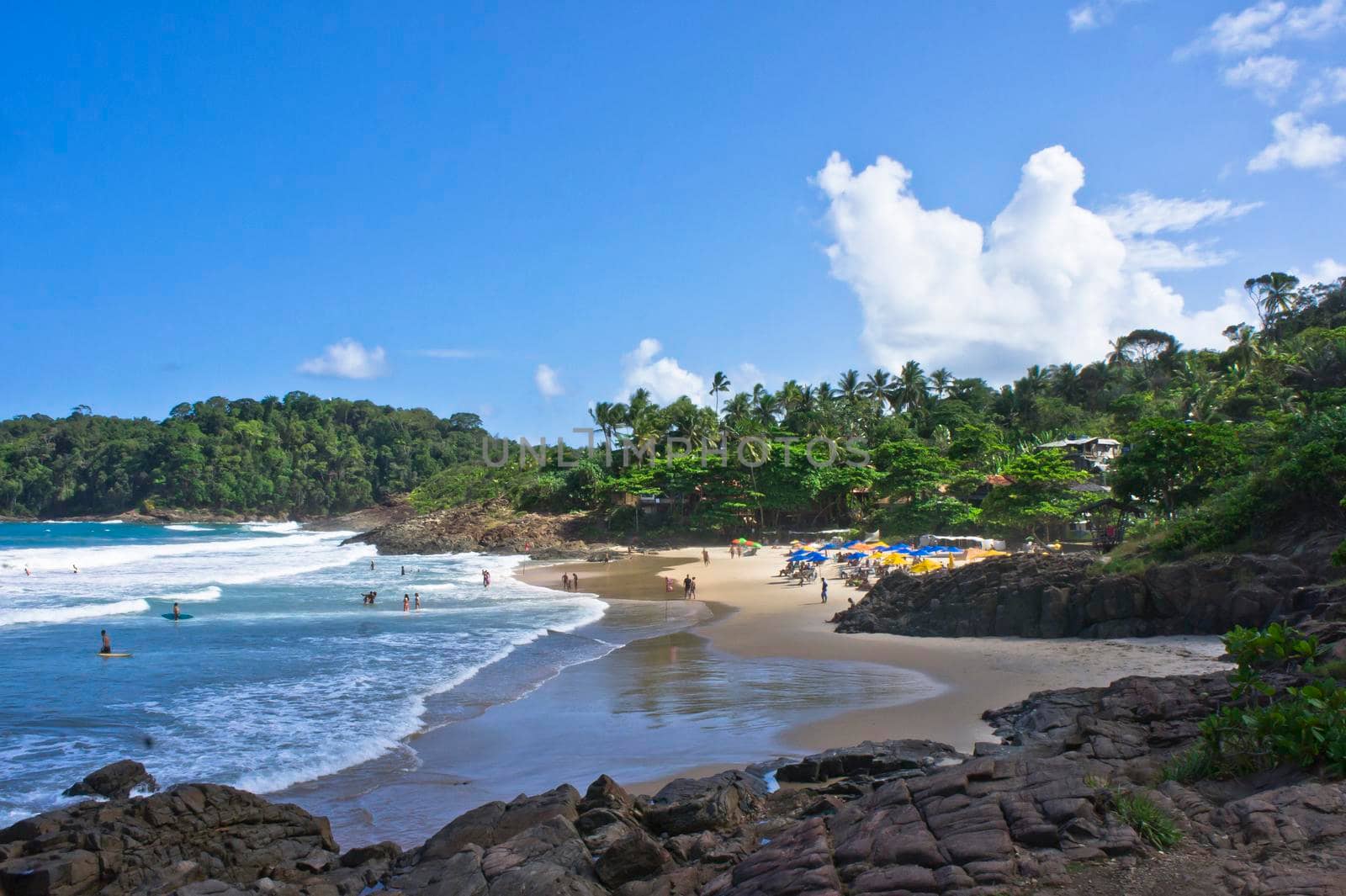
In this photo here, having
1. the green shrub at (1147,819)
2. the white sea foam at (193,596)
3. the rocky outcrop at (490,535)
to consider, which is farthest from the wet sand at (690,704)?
the rocky outcrop at (490,535)

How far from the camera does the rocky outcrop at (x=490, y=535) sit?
59.4 m

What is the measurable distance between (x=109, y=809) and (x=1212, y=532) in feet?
72.9

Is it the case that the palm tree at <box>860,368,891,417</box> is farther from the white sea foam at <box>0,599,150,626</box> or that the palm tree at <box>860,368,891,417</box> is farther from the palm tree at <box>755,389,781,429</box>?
the white sea foam at <box>0,599,150,626</box>

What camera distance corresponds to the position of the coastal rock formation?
627 centimetres

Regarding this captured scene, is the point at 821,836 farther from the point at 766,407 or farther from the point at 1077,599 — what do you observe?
the point at 766,407

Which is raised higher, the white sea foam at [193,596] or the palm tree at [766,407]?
the palm tree at [766,407]

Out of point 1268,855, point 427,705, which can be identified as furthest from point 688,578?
point 1268,855

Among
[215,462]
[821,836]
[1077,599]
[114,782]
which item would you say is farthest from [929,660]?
[215,462]

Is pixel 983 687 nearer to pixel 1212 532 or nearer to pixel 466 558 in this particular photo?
pixel 1212 532

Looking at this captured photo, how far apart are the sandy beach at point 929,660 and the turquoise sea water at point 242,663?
4997mm

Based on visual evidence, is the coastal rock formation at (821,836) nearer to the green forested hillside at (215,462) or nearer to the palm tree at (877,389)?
the palm tree at (877,389)

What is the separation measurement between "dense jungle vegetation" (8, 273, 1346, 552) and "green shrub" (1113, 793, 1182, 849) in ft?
50.2

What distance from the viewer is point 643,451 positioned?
65.9m

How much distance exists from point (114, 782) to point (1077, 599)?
19.6 m
